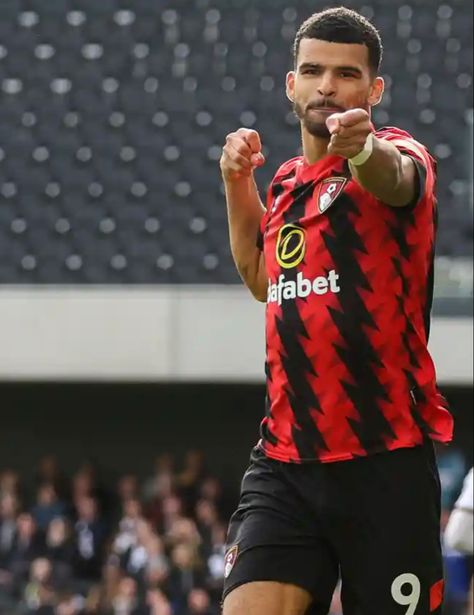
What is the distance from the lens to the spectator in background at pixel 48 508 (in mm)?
11891

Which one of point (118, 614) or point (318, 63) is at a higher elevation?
point (318, 63)

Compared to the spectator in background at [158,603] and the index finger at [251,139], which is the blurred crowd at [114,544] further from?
the index finger at [251,139]

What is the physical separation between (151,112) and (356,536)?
9.44 metres

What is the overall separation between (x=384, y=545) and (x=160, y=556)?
25.5 feet

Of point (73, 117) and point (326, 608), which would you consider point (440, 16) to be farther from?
point (326, 608)

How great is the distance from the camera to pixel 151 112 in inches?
491

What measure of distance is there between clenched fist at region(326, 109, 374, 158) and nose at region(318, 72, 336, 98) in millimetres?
299

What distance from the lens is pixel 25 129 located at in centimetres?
1254

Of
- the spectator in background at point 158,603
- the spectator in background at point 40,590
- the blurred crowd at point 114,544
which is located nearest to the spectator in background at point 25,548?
the blurred crowd at point 114,544

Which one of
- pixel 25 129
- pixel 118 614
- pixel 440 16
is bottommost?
pixel 118 614

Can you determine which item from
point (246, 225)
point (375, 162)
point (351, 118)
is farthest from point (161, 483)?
point (351, 118)

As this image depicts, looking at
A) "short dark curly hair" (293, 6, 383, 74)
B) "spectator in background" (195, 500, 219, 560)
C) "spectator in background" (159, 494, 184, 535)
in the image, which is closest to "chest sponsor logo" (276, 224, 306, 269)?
"short dark curly hair" (293, 6, 383, 74)

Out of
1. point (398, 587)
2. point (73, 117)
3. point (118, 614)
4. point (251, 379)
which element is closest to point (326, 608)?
point (398, 587)

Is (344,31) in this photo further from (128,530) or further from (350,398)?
(128,530)
